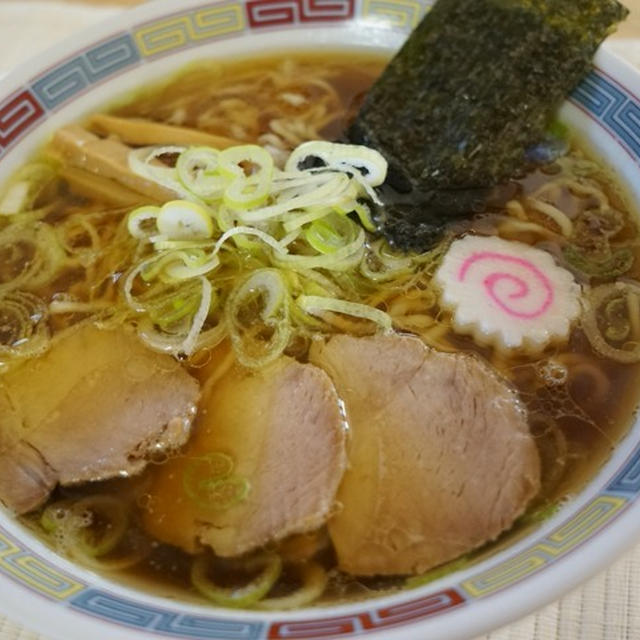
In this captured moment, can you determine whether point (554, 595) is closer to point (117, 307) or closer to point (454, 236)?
point (454, 236)

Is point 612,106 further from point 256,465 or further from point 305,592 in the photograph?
point 305,592

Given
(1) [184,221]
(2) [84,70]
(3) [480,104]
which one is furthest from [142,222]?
(3) [480,104]

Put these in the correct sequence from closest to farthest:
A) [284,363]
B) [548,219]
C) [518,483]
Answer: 1. [518,483]
2. [284,363]
3. [548,219]

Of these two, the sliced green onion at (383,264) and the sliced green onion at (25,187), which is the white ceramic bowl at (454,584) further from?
the sliced green onion at (25,187)

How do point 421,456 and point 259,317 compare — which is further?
point 259,317

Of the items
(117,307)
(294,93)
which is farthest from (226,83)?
(117,307)

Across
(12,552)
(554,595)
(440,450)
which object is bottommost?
(12,552)
